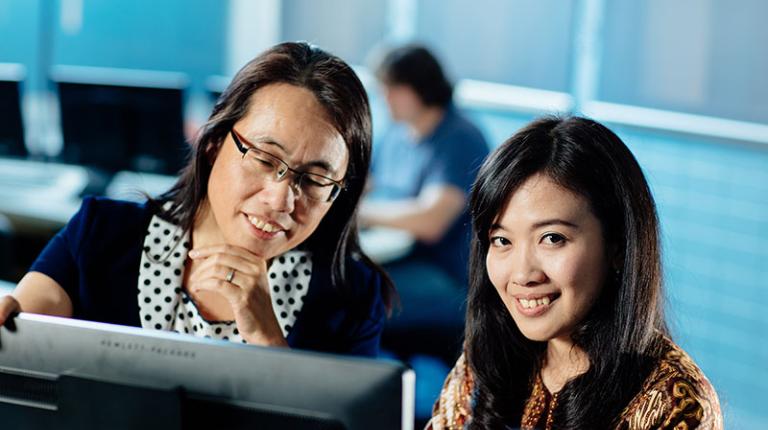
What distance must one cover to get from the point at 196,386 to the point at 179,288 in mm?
594

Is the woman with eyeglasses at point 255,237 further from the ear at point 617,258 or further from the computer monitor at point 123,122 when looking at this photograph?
the computer monitor at point 123,122

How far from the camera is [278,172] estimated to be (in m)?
1.42

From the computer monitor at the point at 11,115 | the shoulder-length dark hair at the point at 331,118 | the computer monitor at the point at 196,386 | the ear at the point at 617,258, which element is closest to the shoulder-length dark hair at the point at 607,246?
the ear at the point at 617,258

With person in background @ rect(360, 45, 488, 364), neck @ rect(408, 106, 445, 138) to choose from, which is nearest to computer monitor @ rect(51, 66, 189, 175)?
person in background @ rect(360, 45, 488, 364)

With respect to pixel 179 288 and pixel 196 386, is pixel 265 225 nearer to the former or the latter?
pixel 179 288

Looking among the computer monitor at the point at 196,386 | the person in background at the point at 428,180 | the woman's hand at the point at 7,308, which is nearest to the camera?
the computer monitor at the point at 196,386

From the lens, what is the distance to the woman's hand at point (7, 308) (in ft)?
3.57

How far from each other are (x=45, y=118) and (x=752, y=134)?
333cm

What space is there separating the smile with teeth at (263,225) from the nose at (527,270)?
0.34m

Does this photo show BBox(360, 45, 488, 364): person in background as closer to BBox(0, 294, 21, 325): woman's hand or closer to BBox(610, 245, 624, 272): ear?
BBox(610, 245, 624, 272): ear

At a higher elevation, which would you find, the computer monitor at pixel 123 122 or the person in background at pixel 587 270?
the person in background at pixel 587 270

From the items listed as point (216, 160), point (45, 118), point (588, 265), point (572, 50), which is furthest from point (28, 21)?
point (588, 265)

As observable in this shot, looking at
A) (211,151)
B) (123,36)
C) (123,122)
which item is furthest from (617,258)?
(123,36)

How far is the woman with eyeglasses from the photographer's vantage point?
55.9 inches
